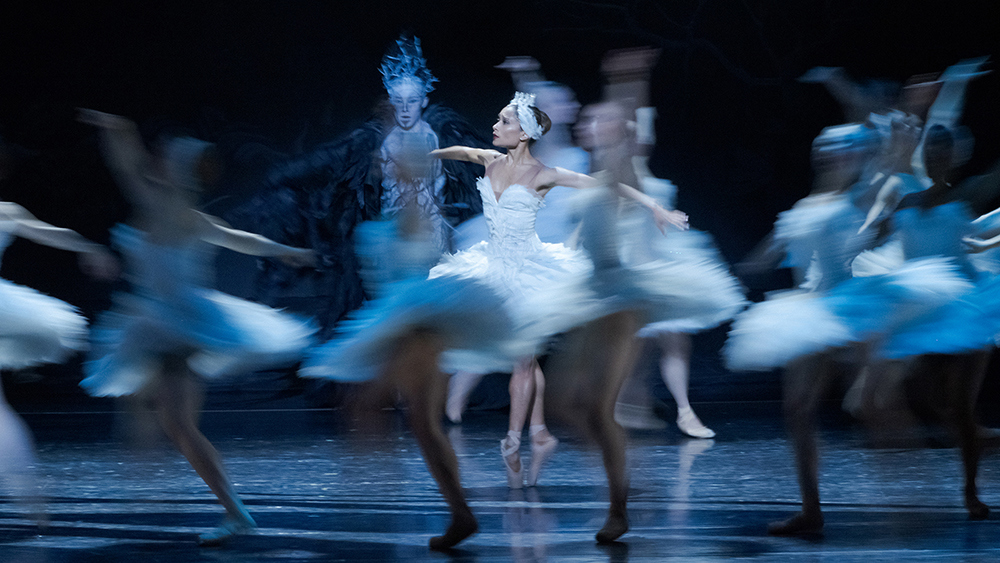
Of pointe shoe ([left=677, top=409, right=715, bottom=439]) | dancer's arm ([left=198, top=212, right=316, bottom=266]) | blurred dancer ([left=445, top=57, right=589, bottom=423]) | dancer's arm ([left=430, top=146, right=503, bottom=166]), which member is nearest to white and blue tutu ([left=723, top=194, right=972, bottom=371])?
blurred dancer ([left=445, top=57, right=589, bottom=423])

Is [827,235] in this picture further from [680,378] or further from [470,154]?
[680,378]

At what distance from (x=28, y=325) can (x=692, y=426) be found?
329cm

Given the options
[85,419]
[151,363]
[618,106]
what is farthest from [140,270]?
[85,419]

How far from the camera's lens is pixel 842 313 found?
8.79 feet

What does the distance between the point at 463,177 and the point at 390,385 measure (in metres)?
4.45

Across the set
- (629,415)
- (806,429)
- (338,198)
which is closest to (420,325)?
(806,429)

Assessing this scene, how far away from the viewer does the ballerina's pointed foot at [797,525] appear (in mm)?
2717

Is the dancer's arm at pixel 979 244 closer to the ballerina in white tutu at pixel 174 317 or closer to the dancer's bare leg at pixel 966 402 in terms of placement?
the dancer's bare leg at pixel 966 402

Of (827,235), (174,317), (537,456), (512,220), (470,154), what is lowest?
(537,456)

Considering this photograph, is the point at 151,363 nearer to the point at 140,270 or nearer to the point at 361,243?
the point at 140,270

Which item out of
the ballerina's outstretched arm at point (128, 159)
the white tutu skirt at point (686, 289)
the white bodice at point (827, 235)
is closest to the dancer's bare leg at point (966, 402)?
the white bodice at point (827, 235)

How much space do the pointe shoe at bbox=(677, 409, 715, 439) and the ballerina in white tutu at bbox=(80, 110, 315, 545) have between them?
2.87m

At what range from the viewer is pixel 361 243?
2.72 meters

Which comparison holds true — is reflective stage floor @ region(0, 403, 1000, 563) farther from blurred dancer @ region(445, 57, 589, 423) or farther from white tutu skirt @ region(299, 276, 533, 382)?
blurred dancer @ region(445, 57, 589, 423)
